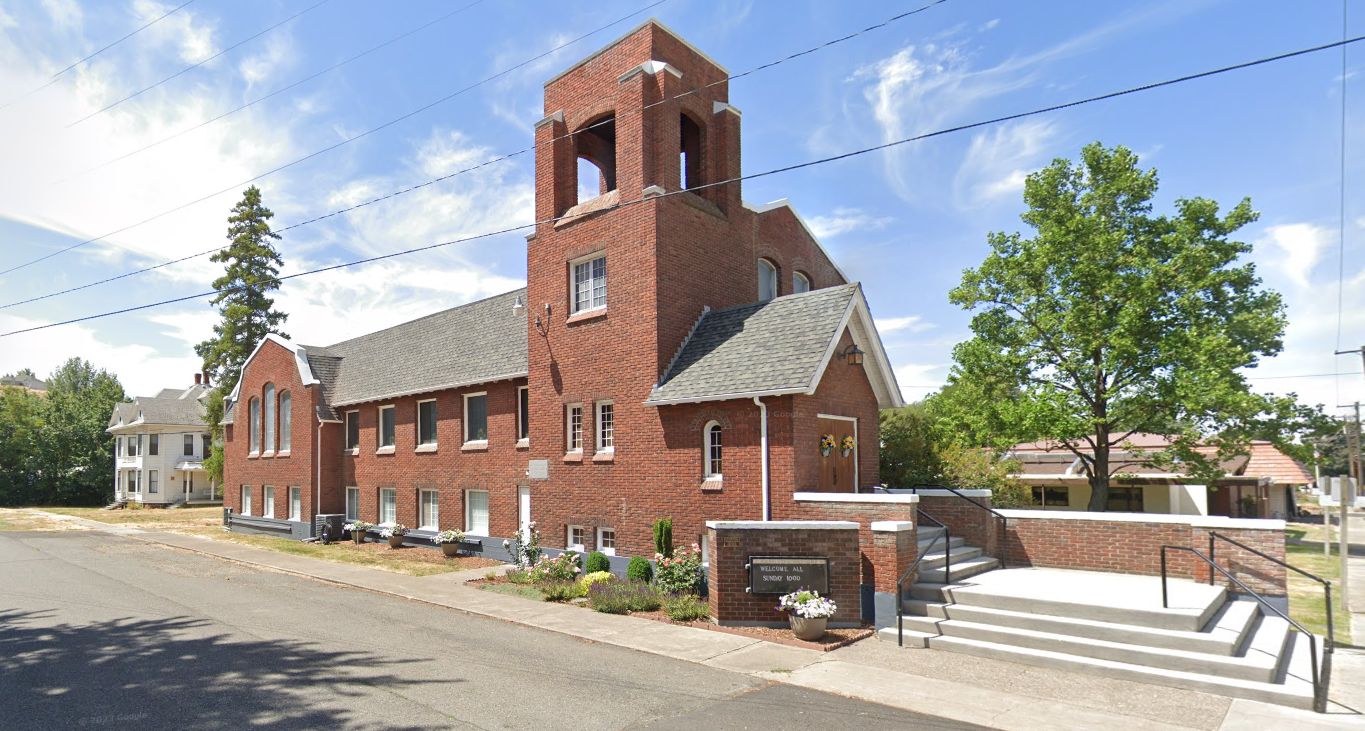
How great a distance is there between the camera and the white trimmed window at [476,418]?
2244 centimetres

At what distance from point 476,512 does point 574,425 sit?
6516 millimetres

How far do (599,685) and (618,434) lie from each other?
26.3 ft

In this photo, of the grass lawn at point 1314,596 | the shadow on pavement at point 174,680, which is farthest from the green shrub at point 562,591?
the grass lawn at point 1314,596

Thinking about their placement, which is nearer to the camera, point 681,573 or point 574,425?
point 681,573

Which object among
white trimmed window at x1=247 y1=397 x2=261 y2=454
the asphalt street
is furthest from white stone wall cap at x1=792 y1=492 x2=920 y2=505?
white trimmed window at x1=247 y1=397 x2=261 y2=454

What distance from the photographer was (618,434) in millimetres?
16828

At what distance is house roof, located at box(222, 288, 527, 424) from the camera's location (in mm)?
22438

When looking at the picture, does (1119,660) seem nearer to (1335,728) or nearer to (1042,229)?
(1335,728)

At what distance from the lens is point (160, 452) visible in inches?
2111

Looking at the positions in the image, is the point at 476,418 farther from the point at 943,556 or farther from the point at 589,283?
the point at 943,556

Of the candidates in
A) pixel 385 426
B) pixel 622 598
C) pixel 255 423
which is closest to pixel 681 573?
pixel 622 598

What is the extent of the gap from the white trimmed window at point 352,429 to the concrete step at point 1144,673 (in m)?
23.8

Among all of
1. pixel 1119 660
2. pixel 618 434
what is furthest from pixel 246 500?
pixel 1119 660

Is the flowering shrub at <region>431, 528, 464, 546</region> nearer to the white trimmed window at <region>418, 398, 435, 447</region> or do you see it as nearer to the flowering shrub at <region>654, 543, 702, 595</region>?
the white trimmed window at <region>418, 398, 435, 447</region>
